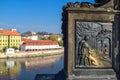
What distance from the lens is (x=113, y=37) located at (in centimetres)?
666

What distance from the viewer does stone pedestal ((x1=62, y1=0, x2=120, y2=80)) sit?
647 centimetres

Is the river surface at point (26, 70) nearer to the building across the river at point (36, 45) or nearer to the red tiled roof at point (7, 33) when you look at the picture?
the building across the river at point (36, 45)

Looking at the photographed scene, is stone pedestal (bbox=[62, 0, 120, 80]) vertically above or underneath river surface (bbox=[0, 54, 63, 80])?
above

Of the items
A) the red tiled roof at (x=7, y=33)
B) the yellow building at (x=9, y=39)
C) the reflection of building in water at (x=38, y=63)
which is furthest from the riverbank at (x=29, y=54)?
the red tiled roof at (x=7, y=33)

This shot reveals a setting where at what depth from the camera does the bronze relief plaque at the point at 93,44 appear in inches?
256

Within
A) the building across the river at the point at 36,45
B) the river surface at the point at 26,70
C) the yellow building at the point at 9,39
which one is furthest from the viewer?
the yellow building at the point at 9,39

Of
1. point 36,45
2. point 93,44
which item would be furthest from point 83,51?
point 36,45

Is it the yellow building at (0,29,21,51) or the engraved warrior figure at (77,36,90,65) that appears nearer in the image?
the engraved warrior figure at (77,36,90,65)

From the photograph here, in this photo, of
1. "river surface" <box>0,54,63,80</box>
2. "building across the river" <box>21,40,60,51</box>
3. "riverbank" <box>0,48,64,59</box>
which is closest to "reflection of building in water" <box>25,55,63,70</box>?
"river surface" <box>0,54,63,80</box>

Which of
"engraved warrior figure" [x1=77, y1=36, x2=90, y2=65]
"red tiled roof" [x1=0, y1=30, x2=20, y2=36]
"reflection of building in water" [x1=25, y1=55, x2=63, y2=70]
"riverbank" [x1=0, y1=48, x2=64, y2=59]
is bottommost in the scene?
"reflection of building in water" [x1=25, y1=55, x2=63, y2=70]

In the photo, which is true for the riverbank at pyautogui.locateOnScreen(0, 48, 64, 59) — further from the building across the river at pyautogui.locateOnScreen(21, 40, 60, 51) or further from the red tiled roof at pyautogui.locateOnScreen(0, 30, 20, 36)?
the red tiled roof at pyautogui.locateOnScreen(0, 30, 20, 36)

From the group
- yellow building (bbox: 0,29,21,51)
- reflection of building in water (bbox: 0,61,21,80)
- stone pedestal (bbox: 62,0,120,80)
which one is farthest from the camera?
yellow building (bbox: 0,29,21,51)

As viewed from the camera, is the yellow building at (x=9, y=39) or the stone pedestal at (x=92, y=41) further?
the yellow building at (x=9, y=39)

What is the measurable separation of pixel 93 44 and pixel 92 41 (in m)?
0.08
